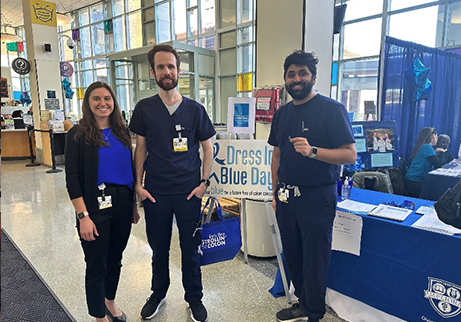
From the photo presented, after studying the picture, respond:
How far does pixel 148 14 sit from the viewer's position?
1313cm

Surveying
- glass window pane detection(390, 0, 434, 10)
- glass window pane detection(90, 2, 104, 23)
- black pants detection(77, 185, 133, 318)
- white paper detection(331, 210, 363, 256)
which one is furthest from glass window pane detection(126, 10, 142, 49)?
white paper detection(331, 210, 363, 256)

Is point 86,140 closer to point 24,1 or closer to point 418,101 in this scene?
point 418,101

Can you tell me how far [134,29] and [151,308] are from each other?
1406 cm

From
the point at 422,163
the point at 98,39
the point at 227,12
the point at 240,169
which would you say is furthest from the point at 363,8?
the point at 98,39

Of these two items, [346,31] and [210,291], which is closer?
[210,291]

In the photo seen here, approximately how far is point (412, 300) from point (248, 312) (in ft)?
3.40

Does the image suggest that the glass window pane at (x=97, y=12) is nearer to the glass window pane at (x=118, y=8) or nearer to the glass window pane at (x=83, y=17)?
the glass window pane at (x=83, y=17)

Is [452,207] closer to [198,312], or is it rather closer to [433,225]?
[433,225]

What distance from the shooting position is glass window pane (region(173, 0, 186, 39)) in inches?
478

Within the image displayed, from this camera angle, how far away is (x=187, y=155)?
1.98 meters

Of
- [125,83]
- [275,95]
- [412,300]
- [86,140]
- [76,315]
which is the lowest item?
[76,315]

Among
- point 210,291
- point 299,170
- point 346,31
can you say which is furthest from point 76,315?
point 346,31

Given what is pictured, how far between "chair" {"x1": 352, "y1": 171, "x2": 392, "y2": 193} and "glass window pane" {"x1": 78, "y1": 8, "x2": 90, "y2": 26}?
16.4 metres

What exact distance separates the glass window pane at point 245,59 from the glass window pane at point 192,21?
2.19 m
